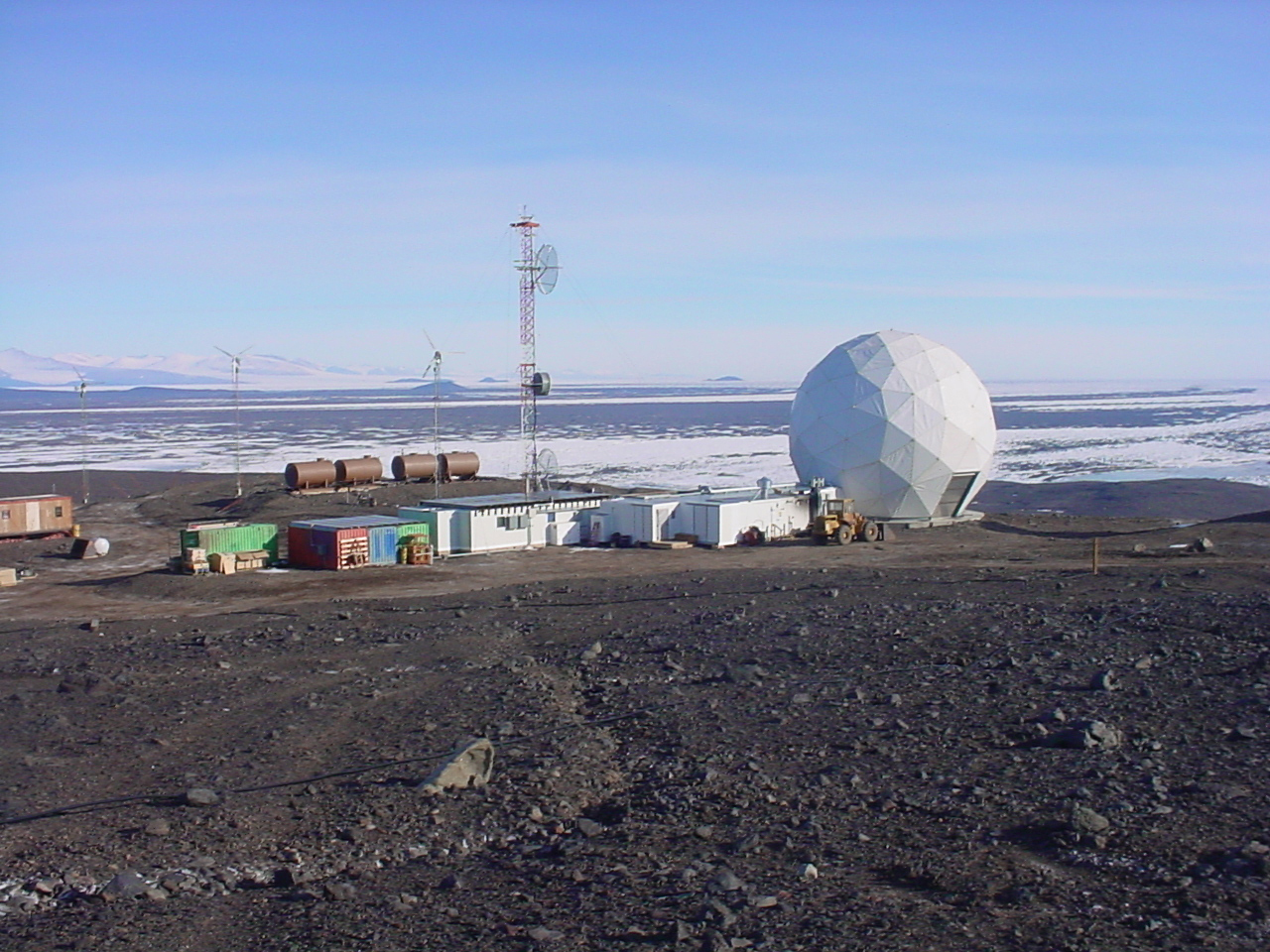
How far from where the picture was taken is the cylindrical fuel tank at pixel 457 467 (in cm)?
5994

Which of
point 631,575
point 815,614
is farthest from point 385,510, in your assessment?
point 815,614

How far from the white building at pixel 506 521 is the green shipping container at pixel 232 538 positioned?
499cm

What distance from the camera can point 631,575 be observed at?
116ft

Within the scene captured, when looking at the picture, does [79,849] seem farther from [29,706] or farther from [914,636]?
[914,636]

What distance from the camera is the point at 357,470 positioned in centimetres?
5841

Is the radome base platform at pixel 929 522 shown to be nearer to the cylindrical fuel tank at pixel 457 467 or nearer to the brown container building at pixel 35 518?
the cylindrical fuel tank at pixel 457 467

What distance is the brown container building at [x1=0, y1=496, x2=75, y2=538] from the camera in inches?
1731

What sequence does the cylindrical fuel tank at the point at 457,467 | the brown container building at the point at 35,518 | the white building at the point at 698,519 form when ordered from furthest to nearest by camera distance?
1. the cylindrical fuel tank at the point at 457,467
2. the brown container building at the point at 35,518
3. the white building at the point at 698,519

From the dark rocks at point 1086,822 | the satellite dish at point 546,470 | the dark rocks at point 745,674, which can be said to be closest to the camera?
the dark rocks at point 1086,822

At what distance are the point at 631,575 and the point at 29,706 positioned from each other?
18.2 m

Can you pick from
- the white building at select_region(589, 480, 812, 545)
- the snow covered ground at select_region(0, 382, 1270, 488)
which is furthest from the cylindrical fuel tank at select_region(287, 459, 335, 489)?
the white building at select_region(589, 480, 812, 545)

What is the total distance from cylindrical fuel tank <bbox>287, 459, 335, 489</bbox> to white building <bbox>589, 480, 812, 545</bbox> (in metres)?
19.2

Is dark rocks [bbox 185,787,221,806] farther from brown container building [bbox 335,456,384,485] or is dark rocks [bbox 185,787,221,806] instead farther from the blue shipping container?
brown container building [bbox 335,456,384,485]

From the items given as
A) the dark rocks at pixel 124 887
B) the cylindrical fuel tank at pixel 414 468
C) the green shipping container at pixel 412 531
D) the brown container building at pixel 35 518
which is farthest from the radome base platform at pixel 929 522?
the dark rocks at pixel 124 887
